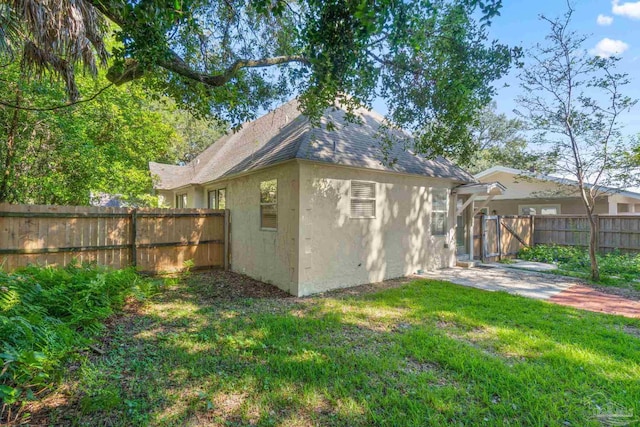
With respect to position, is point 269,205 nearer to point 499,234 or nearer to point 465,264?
point 465,264

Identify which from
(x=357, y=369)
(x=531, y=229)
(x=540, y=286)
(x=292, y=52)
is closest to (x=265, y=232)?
(x=292, y=52)

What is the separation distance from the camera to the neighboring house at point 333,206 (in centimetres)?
665

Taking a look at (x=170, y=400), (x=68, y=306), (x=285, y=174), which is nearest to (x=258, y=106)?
(x=285, y=174)

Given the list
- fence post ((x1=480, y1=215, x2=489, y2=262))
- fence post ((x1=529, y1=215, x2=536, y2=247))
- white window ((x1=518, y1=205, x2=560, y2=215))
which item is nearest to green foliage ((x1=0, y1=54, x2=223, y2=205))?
fence post ((x1=480, y1=215, x2=489, y2=262))

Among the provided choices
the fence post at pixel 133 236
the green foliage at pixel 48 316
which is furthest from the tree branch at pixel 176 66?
the fence post at pixel 133 236

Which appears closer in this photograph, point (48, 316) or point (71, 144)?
point (48, 316)

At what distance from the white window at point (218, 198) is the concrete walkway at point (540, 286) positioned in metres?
6.55

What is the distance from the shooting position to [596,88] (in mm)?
7648

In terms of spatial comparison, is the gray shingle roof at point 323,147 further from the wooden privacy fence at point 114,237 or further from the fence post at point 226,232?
the wooden privacy fence at point 114,237

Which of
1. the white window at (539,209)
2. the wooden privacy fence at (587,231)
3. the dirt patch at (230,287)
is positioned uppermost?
the white window at (539,209)

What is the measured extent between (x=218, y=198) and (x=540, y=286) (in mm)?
9698

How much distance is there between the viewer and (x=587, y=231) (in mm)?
11539

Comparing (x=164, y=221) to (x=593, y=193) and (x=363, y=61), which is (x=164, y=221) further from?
(x=593, y=193)

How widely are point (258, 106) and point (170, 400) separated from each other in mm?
5746
